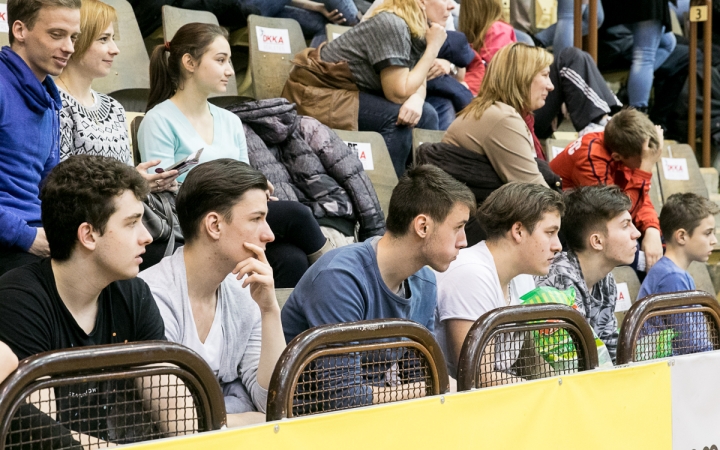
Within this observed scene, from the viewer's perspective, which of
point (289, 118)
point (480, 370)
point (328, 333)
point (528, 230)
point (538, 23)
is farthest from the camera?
point (538, 23)

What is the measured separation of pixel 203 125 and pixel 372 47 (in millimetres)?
1090

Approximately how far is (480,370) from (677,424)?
54 centimetres

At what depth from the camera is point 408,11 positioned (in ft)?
12.9

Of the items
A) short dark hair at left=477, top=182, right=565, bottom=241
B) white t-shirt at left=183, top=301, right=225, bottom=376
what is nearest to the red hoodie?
short dark hair at left=477, top=182, right=565, bottom=241

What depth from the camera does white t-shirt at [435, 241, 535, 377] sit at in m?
2.34

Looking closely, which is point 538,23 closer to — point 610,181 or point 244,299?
point 610,181

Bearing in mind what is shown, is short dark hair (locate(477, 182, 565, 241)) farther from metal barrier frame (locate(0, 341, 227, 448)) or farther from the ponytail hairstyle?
metal barrier frame (locate(0, 341, 227, 448))

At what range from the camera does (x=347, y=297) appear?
2.04 m

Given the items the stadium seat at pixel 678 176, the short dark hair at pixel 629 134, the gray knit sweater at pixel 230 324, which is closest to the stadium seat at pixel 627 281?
the short dark hair at pixel 629 134

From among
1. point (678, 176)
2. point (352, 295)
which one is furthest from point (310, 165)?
point (678, 176)

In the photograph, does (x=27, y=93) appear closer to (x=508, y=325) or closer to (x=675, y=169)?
(x=508, y=325)

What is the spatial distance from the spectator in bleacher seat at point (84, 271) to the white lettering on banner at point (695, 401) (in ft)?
3.59

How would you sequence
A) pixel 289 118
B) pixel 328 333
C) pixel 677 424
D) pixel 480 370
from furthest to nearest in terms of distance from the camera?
pixel 289 118, pixel 677 424, pixel 480 370, pixel 328 333

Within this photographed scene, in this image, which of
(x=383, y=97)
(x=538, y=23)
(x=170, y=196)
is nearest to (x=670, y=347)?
(x=170, y=196)
